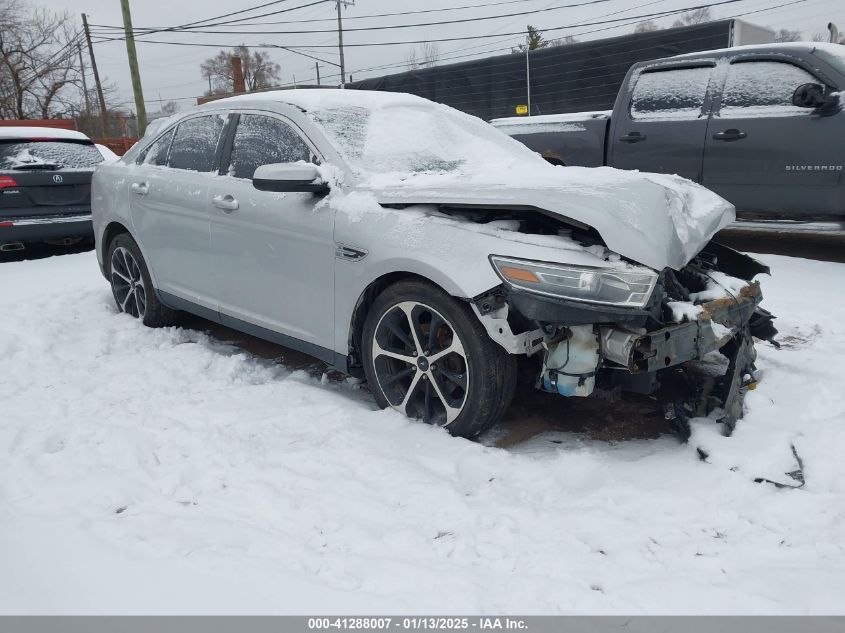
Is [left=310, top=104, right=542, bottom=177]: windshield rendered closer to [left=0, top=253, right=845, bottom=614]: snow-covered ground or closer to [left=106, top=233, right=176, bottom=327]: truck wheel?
[left=0, top=253, right=845, bottom=614]: snow-covered ground

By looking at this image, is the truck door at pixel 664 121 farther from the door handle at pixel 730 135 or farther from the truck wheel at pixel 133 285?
the truck wheel at pixel 133 285

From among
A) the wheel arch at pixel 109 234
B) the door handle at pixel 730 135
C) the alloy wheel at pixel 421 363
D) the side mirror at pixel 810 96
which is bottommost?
the alloy wheel at pixel 421 363

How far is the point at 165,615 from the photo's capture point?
1792 millimetres

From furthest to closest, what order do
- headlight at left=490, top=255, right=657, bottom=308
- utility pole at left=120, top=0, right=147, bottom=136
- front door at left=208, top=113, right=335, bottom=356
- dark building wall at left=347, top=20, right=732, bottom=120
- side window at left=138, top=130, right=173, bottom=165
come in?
utility pole at left=120, top=0, right=147, bottom=136, dark building wall at left=347, top=20, right=732, bottom=120, side window at left=138, top=130, right=173, bottom=165, front door at left=208, top=113, right=335, bottom=356, headlight at left=490, top=255, right=657, bottom=308

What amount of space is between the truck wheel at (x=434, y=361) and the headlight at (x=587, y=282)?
0.32 meters

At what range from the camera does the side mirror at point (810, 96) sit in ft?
16.9

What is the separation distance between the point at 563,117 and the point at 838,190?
2826 mm

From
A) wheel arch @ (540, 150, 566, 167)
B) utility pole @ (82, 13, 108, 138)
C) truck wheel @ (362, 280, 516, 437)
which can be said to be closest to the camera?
truck wheel @ (362, 280, 516, 437)

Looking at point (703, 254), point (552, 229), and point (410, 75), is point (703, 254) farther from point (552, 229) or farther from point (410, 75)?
point (410, 75)

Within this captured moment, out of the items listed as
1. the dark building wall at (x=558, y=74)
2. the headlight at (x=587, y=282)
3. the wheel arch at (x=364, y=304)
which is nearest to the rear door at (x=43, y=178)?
the wheel arch at (x=364, y=304)

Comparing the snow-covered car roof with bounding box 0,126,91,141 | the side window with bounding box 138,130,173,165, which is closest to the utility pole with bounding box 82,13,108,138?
the snow-covered car roof with bounding box 0,126,91,141

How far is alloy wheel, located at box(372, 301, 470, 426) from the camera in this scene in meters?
2.81

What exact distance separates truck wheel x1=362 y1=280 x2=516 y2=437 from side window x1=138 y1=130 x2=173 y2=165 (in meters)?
2.35

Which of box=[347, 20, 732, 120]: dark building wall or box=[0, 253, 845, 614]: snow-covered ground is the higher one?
box=[347, 20, 732, 120]: dark building wall
